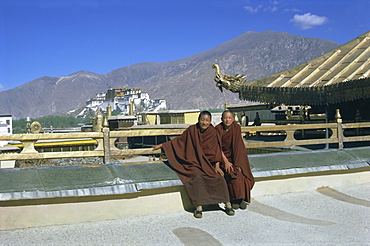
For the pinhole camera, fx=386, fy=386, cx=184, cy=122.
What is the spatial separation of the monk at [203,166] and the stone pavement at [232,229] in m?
0.29

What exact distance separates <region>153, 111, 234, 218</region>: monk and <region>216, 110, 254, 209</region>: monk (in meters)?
0.15

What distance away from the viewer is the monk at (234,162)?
5.62 m

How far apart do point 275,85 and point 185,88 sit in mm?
174028

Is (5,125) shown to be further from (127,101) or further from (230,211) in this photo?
(127,101)

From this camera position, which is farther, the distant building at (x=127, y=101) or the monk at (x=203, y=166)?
the distant building at (x=127, y=101)

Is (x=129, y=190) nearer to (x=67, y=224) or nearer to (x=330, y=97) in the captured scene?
(x=67, y=224)

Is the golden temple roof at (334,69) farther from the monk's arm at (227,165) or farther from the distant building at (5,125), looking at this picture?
the distant building at (5,125)

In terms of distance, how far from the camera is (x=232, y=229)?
4.97 meters

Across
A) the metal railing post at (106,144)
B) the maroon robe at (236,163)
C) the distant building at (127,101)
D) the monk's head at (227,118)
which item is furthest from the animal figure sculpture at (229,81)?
the distant building at (127,101)

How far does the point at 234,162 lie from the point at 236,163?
0.03m

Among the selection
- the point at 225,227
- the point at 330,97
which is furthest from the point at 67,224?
the point at 330,97

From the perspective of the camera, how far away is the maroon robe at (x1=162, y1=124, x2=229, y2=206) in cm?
546

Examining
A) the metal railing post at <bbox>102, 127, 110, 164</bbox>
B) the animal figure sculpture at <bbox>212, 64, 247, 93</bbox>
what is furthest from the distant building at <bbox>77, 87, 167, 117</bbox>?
the metal railing post at <bbox>102, 127, 110, 164</bbox>

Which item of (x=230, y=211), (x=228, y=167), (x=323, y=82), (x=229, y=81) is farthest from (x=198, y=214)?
(x=323, y=82)
